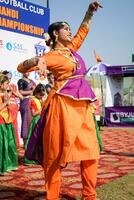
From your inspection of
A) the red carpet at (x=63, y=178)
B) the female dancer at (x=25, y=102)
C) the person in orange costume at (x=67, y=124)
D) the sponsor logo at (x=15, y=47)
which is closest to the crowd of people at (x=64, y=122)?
the person in orange costume at (x=67, y=124)

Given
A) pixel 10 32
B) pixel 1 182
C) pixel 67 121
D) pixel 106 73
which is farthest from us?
pixel 106 73

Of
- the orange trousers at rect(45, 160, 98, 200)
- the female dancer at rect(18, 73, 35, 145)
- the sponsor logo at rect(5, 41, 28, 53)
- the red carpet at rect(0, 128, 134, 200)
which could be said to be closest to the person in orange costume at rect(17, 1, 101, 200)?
the orange trousers at rect(45, 160, 98, 200)

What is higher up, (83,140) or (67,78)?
(67,78)

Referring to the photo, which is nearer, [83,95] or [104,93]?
[83,95]

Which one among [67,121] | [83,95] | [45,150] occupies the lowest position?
[45,150]

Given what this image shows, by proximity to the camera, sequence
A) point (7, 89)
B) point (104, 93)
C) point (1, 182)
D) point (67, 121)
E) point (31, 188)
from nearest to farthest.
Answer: point (67, 121), point (31, 188), point (1, 182), point (7, 89), point (104, 93)

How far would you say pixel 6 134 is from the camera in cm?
537

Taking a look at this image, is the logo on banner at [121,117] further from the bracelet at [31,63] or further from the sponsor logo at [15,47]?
the bracelet at [31,63]

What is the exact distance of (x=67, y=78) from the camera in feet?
10.3

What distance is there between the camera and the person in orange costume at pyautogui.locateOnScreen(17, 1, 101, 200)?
3.04 m

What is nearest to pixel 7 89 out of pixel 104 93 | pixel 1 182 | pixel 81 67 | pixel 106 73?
pixel 1 182

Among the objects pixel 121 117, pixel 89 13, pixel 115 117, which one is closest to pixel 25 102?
pixel 89 13

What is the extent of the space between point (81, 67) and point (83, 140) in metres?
0.58

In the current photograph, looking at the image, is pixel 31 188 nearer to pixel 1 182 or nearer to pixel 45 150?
pixel 1 182
